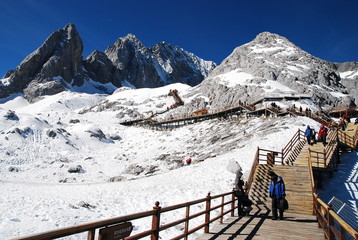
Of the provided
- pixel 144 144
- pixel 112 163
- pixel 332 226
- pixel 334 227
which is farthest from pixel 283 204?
pixel 144 144

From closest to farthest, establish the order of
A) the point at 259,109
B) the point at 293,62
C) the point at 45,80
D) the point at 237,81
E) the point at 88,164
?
the point at 88,164 < the point at 259,109 < the point at 237,81 < the point at 293,62 < the point at 45,80

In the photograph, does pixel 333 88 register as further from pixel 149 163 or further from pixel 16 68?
pixel 16 68

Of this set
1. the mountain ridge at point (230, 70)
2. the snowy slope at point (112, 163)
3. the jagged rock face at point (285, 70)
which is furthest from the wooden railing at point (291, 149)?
the jagged rock face at point (285, 70)

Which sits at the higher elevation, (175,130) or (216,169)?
(175,130)

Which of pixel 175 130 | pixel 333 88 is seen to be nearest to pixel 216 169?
pixel 175 130

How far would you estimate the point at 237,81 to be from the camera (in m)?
67.2

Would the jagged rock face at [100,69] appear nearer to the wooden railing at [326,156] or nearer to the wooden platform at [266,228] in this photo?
the wooden railing at [326,156]

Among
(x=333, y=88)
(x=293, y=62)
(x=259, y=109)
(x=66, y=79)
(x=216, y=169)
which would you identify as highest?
(x=66, y=79)

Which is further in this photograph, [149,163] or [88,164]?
[88,164]

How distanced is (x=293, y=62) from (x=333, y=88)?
1455cm

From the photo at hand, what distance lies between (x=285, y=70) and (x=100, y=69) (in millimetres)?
136336

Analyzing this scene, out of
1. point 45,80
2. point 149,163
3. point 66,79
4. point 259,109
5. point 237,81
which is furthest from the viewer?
point 66,79

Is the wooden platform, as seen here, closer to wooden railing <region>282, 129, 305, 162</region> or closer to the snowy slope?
the snowy slope

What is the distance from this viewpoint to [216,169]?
765 inches
